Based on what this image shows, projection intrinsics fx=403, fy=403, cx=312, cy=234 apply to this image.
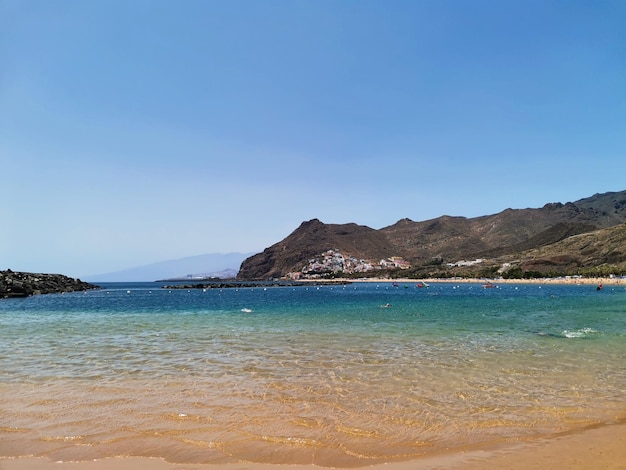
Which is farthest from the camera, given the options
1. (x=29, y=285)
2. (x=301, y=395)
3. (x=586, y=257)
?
(x=586, y=257)

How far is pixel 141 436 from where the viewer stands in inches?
315

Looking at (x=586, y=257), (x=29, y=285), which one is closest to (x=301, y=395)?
(x=29, y=285)

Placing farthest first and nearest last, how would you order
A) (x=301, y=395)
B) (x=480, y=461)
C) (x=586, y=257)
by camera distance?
(x=586, y=257), (x=301, y=395), (x=480, y=461)

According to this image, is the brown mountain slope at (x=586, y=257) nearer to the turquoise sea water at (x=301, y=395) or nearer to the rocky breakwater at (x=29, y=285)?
the turquoise sea water at (x=301, y=395)

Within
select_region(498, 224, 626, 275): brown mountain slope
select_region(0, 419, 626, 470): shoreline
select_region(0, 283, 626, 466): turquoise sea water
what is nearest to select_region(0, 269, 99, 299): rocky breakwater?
select_region(0, 283, 626, 466): turquoise sea water

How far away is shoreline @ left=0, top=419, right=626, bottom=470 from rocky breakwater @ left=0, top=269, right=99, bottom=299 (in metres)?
78.4

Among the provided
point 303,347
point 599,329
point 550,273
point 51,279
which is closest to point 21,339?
point 303,347

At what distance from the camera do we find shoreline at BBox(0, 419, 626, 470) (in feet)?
21.6

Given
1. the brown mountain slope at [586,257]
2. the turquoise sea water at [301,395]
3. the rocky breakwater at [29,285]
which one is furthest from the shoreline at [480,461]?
the brown mountain slope at [586,257]

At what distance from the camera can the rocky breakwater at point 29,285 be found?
71.9m

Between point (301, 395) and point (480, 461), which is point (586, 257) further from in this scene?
point (480, 461)

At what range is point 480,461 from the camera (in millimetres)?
6809

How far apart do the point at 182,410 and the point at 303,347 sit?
9.21 metres

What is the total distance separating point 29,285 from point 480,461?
94957mm
